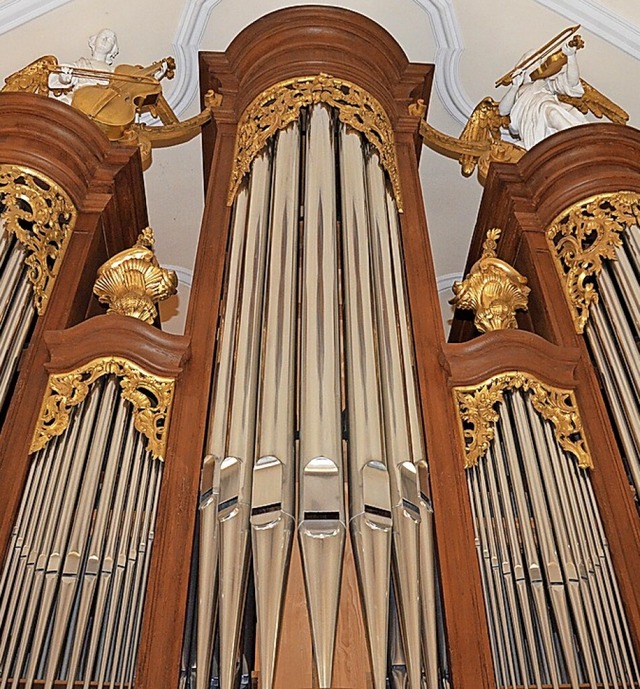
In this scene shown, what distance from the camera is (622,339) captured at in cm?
334

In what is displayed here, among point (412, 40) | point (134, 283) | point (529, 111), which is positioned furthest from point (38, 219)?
point (412, 40)

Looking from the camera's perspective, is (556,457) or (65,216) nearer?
(556,457)

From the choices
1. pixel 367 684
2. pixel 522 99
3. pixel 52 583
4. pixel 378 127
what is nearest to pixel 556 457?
pixel 367 684

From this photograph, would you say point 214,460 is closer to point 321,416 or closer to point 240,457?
point 240,457

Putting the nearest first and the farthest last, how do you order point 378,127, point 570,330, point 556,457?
point 556,457 → point 570,330 → point 378,127

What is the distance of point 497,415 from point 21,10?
3.50 m

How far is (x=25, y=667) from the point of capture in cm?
238

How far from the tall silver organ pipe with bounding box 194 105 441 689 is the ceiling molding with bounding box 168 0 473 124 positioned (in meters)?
1.65

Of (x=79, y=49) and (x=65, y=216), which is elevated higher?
(x=79, y=49)

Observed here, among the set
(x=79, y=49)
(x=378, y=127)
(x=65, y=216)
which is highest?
(x=79, y=49)

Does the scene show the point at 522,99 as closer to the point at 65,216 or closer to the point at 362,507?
the point at 65,216

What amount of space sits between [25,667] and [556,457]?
1585 millimetres

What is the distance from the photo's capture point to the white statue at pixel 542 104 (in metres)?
4.49

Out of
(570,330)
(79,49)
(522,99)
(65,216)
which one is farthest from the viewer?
(79,49)
